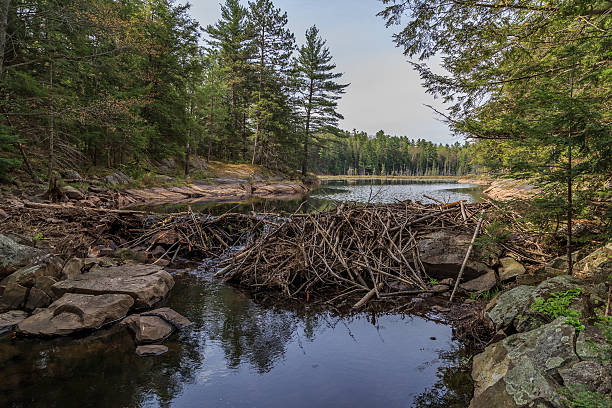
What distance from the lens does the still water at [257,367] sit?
4301 millimetres

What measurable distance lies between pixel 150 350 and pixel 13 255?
4421 mm

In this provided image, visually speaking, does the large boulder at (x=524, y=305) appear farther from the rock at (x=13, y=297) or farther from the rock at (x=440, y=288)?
the rock at (x=13, y=297)

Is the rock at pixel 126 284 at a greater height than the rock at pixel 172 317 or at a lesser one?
greater


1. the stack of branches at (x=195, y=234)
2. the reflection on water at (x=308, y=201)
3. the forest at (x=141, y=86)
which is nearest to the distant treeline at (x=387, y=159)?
the forest at (x=141, y=86)

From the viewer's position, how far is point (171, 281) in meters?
8.31

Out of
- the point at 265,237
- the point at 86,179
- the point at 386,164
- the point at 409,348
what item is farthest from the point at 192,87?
the point at 386,164

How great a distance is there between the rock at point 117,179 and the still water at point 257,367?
816 inches

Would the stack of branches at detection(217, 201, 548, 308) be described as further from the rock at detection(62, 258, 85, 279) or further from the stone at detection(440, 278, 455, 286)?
the rock at detection(62, 258, 85, 279)

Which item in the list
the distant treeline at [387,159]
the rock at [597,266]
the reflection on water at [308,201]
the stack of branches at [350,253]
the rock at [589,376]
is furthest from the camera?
the distant treeline at [387,159]

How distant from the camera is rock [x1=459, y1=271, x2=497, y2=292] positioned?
23.4 ft

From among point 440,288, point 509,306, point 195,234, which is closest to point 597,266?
point 509,306

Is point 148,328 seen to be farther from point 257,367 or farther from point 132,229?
point 132,229

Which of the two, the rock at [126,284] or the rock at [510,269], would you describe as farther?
the rock at [510,269]

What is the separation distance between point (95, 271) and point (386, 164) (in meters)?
131
